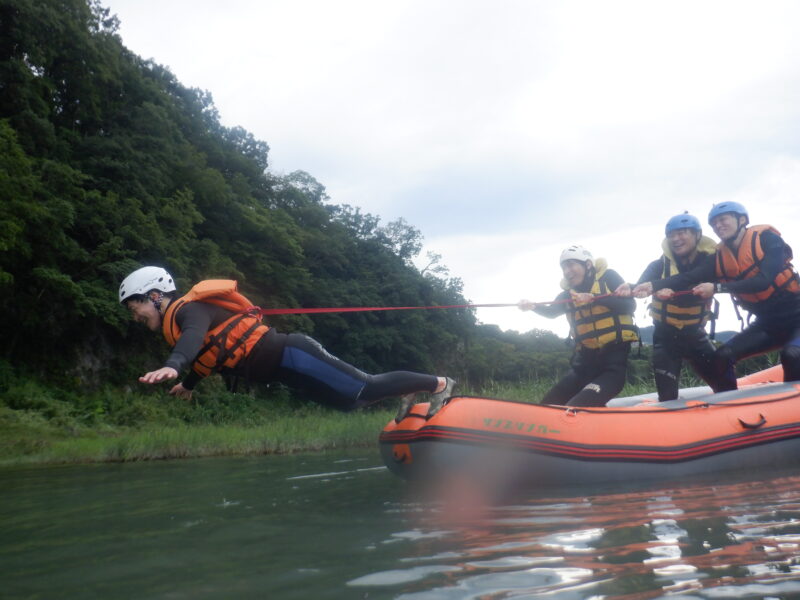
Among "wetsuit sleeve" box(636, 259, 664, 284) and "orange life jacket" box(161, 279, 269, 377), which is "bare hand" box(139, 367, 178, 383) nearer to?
"orange life jacket" box(161, 279, 269, 377)

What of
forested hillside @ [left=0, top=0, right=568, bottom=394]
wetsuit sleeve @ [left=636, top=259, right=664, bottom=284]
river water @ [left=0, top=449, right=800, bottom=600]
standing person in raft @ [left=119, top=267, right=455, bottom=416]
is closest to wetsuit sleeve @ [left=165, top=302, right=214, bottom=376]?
standing person in raft @ [left=119, top=267, right=455, bottom=416]

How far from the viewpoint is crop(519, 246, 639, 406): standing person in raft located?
16.8 feet

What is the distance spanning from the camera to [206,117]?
1195 inches

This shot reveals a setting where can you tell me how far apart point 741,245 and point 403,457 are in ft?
9.65

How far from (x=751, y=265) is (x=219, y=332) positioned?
3.79 metres

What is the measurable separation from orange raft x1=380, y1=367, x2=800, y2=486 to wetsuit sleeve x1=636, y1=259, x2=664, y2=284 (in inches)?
44.6

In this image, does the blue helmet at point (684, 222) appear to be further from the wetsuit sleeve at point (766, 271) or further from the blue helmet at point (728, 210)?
the wetsuit sleeve at point (766, 271)

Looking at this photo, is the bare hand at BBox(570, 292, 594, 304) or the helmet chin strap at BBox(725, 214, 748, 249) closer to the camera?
the bare hand at BBox(570, 292, 594, 304)

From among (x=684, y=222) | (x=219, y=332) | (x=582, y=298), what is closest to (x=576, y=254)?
(x=582, y=298)

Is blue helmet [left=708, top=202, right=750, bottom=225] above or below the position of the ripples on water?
above

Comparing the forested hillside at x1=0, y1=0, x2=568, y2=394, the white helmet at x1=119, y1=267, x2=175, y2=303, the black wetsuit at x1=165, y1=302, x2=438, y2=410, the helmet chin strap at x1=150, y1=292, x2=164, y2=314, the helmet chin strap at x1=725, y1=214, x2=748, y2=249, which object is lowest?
the black wetsuit at x1=165, y1=302, x2=438, y2=410

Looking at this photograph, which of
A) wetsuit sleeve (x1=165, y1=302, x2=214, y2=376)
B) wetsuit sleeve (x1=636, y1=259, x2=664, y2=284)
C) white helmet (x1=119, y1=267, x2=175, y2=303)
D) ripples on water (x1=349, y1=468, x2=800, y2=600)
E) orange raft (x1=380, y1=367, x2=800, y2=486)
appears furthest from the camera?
wetsuit sleeve (x1=636, y1=259, x2=664, y2=284)

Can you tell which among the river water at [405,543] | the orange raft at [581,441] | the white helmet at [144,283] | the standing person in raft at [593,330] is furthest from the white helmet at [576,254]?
the white helmet at [144,283]

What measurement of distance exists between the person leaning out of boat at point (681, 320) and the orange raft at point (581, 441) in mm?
547
